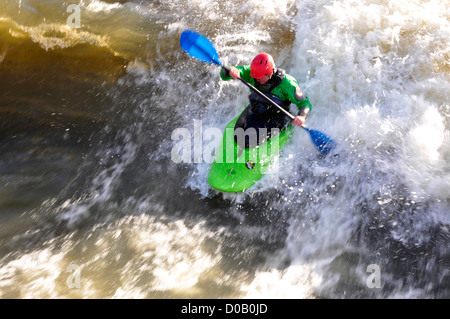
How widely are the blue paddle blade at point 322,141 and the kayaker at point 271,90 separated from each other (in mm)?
253

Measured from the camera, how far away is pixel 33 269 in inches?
143

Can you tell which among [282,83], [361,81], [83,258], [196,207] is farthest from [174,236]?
[361,81]

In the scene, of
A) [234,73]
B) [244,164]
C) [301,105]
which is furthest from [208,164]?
[301,105]

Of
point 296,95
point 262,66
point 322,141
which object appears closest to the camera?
point 262,66

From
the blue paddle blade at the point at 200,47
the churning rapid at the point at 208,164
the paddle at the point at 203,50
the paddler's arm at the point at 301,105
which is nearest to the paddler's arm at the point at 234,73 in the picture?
the paddle at the point at 203,50

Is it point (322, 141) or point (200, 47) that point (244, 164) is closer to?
point (322, 141)

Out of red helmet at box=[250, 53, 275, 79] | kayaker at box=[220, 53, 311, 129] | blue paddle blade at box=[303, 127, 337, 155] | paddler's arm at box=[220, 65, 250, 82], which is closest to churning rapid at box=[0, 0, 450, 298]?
blue paddle blade at box=[303, 127, 337, 155]

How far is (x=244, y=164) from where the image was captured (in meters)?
4.14

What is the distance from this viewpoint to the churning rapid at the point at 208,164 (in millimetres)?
3545

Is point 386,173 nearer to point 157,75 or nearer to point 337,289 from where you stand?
point 337,289

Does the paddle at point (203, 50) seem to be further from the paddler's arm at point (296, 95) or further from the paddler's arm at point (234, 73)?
the paddler's arm at point (296, 95)

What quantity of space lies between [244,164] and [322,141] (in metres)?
0.89

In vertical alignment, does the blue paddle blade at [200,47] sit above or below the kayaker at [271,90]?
above

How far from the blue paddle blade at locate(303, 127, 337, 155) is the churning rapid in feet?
0.45
